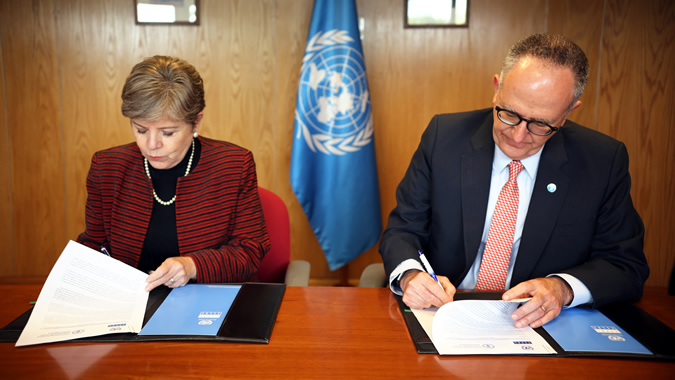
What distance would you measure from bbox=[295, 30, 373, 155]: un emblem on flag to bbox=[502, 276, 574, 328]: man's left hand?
7.02 feet

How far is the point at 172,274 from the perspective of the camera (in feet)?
4.96

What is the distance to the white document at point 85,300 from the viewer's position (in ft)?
3.95

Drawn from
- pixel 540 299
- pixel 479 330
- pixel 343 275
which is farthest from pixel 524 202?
pixel 343 275

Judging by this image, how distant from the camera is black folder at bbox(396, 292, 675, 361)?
1123 millimetres

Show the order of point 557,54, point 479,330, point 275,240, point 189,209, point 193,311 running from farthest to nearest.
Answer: point 275,240, point 189,209, point 557,54, point 193,311, point 479,330

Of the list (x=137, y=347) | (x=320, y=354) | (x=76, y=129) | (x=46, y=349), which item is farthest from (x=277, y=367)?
(x=76, y=129)

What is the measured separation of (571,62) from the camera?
1476mm

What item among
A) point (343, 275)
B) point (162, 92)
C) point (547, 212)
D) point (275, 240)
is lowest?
point (343, 275)

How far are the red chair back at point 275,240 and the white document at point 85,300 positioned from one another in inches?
26.5

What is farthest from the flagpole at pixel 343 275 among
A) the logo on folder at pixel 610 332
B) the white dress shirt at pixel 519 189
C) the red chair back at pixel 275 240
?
the logo on folder at pixel 610 332

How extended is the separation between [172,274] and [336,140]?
2.04 m

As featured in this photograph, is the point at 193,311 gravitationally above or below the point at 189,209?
below

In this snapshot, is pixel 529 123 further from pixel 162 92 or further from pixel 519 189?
pixel 162 92

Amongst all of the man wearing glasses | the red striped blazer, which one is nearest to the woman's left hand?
the red striped blazer
